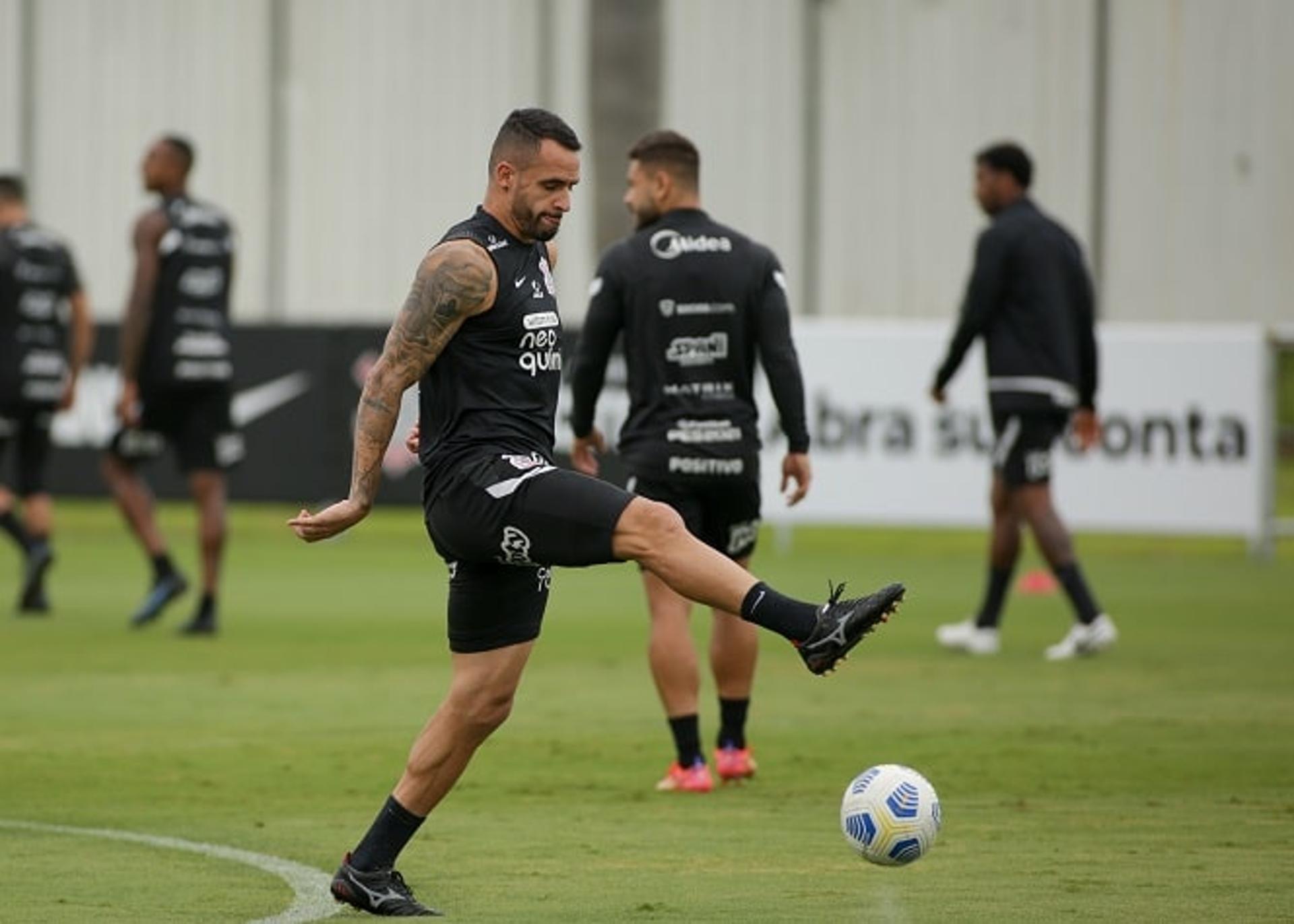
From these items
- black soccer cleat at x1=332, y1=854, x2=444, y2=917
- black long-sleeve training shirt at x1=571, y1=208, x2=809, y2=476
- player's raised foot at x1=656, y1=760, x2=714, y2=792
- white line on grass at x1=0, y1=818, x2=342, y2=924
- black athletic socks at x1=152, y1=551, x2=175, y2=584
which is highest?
black long-sleeve training shirt at x1=571, y1=208, x2=809, y2=476

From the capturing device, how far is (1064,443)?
19734mm

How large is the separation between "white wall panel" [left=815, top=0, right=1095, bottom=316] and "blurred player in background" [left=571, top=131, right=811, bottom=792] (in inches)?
898

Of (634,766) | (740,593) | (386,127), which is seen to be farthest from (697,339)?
(386,127)

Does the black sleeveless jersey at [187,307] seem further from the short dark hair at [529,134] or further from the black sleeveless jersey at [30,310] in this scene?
the short dark hair at [529,134]

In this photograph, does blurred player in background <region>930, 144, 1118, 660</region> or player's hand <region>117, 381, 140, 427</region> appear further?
player's hand <region>117, 381, 140, 427</region>

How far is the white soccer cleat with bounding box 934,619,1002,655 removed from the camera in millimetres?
13734

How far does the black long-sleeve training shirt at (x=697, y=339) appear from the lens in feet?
31.0

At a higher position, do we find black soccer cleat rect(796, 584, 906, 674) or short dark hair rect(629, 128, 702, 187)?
short dark hair rect(629, 128, 702, 187)

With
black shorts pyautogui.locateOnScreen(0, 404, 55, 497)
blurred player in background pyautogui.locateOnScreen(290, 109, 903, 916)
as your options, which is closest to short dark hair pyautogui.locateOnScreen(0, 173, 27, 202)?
black shorts pyautogui.locateOnScreen(0, 404, 55, 497)

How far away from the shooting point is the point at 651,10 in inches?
1133

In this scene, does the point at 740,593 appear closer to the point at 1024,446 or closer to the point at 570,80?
the point at 1024,446

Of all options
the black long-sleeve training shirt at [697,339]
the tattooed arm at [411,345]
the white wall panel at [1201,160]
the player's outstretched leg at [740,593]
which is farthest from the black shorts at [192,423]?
the white wall panel at [1201,160]

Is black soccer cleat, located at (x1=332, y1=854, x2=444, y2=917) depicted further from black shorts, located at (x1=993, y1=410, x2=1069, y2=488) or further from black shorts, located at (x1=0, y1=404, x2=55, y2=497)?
black shorts, located at (x1=0, y1=404, x2=55, y2=497)

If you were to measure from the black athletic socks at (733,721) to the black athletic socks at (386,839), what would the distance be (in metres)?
2.65
